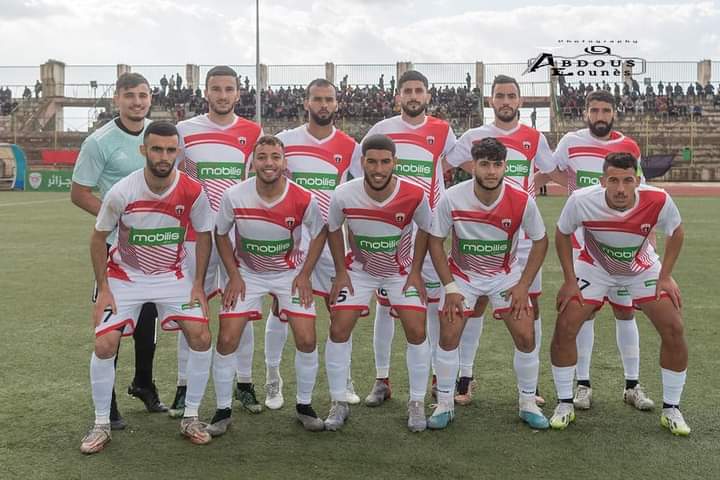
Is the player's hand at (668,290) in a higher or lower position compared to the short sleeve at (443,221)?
lower

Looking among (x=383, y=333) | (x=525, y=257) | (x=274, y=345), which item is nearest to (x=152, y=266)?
(x=274, y=345)

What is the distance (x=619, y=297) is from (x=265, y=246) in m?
2.41

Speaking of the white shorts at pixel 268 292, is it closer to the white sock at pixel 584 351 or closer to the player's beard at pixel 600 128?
the white sock at pixel 584 351

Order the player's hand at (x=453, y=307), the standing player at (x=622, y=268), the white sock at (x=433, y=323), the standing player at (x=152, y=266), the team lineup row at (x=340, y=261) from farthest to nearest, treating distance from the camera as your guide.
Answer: the white sock at (x=433, y=323) → the player's hand at (x=453, y=307) → the standing player at (x=622, y=268) → the team lineup row at (x=340, y=261) → the standing player at (x=152, y=266)

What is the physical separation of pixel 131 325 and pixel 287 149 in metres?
1.66

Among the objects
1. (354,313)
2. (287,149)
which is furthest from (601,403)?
(287,149)

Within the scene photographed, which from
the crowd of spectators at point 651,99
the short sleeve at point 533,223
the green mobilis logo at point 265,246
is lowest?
the green mobilis logo at point 265,246

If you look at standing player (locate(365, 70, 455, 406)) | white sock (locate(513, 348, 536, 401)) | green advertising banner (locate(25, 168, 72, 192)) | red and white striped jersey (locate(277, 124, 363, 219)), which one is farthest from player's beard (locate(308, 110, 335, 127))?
green advertising banner (locate(25, 168, 72, 192))

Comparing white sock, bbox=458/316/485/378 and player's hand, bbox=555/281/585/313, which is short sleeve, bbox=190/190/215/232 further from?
player's hand, bbox=555/281/585/313

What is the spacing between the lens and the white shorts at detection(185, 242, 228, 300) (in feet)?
15.6

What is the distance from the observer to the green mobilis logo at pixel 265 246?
4535mm

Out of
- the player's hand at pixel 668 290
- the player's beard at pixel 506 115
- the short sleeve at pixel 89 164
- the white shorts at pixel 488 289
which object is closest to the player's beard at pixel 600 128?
the player's beard at pixel 506 115

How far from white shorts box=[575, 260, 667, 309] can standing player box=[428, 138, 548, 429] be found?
0.33 m

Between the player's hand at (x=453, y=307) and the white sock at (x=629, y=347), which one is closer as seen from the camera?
the player's hand at (x=453, y=307)
